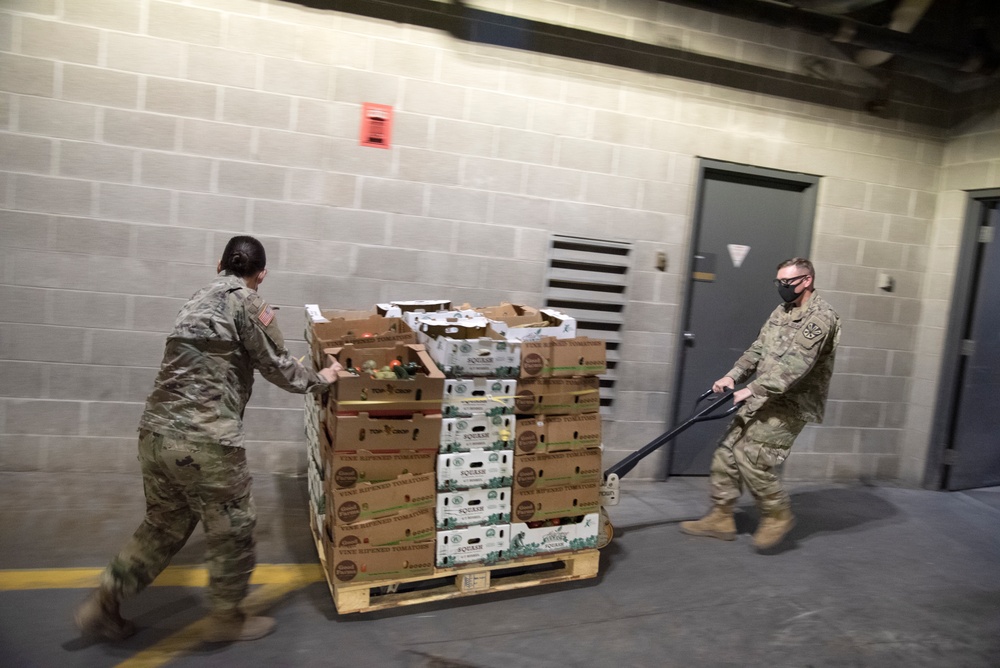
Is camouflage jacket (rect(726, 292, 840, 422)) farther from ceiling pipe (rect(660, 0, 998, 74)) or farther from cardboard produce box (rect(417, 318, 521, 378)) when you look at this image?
ceiling pipe (rect(660, 0, 998, 74))

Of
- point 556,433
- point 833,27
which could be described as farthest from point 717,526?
point 833,27

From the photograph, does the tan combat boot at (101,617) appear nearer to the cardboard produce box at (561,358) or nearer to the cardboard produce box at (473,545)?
the cardboard produce box at (473,545)

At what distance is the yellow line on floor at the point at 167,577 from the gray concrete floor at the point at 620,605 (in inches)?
2.5

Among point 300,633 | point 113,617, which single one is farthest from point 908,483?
point 113,617

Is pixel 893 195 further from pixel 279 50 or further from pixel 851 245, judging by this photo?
pixel 279 50

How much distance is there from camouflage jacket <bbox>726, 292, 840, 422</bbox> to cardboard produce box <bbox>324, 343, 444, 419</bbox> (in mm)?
2062

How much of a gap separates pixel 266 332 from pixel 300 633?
1371 millimetres

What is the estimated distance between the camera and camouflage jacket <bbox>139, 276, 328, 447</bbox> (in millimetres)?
2898

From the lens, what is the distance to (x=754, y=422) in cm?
445

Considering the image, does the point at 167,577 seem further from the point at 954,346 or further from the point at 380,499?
the point at 954,346

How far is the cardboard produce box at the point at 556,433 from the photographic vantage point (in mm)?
3543

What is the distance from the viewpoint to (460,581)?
347 cm

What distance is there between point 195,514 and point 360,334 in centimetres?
121

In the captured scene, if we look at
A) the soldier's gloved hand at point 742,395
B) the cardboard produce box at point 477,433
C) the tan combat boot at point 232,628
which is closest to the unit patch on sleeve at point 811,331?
the soldier's gloved hand at point 742,395
